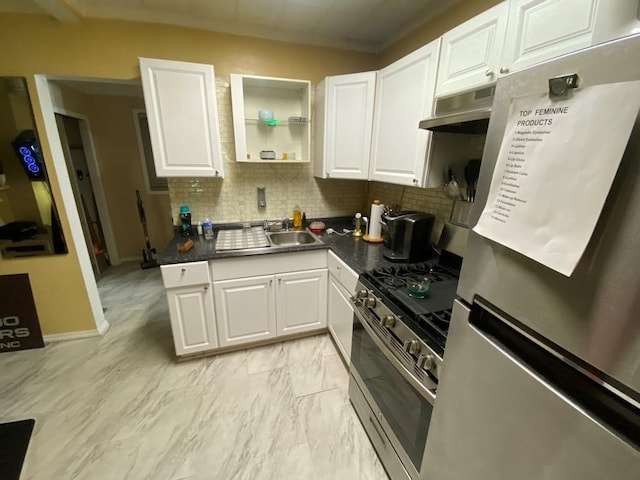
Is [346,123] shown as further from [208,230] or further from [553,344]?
[553,344]

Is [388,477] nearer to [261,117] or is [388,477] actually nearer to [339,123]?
[339,123]

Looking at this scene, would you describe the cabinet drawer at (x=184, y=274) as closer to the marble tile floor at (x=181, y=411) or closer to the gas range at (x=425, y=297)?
the marble tile floor at (x=181, y=411)

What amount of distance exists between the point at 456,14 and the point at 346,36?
897 mm

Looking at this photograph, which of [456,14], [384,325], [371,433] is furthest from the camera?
[456,14]

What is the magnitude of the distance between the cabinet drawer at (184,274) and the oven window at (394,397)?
3.54 ft

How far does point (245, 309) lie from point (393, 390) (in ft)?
4.06

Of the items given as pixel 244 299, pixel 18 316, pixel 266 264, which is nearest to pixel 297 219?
pixel 266 264

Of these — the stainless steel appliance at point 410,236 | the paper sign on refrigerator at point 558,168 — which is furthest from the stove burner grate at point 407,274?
the paper sign on refrigerator at point 558,168

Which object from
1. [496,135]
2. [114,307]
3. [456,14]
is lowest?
[114,307]

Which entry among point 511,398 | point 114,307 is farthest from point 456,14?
point 114,307

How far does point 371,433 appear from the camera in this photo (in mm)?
1458

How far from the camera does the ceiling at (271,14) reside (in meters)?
1.73

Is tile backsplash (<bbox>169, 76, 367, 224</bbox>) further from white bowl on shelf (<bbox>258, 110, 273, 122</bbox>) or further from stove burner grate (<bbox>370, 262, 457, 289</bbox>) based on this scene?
stove burner grate (<bbox>370, 262, 457, 289</bbox>)

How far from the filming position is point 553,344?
0.52m
